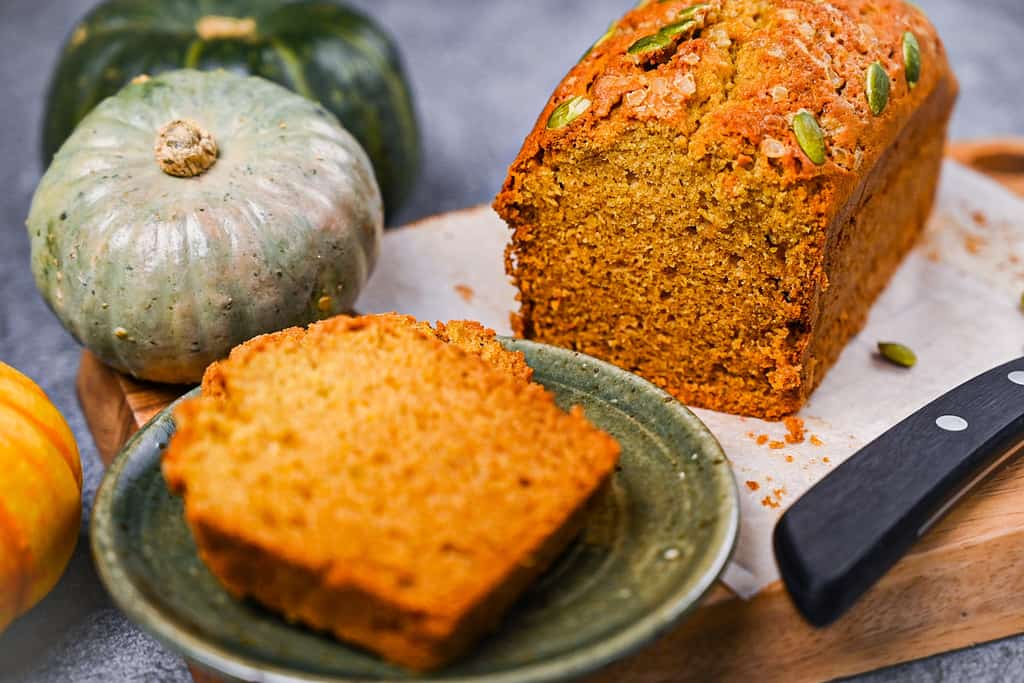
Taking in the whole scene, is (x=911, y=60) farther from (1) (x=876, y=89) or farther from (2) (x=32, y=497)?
(2) (x=32, y=497)

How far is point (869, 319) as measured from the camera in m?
3.03

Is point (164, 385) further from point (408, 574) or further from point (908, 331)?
point (908, 331)

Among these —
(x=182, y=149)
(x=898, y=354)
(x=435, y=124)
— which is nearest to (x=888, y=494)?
(x=898, y=354)

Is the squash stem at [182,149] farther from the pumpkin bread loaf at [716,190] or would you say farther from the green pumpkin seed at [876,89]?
the green pumpkin seed at [876,89]

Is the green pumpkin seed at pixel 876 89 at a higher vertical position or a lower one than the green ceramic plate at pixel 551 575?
higher

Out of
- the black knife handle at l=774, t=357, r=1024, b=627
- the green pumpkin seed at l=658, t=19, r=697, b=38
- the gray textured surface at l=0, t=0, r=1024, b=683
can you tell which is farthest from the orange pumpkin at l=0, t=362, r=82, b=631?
the green pumpkin seed at l=658, t=19, r=697, b=38

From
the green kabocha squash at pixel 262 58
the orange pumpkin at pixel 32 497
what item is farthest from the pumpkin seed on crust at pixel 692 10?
the orange pumpkin at pixel 32 497

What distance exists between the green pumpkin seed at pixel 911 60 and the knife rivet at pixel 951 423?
2.96 ft

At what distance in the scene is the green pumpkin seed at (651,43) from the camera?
248cm

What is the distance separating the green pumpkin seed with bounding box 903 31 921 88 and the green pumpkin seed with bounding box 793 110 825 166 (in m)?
0.54

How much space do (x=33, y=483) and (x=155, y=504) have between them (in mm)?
245

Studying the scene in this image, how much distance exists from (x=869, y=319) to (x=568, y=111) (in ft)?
3.52

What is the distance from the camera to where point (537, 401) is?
2.04 meters

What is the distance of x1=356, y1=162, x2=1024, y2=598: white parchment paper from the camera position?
93.4 inches
